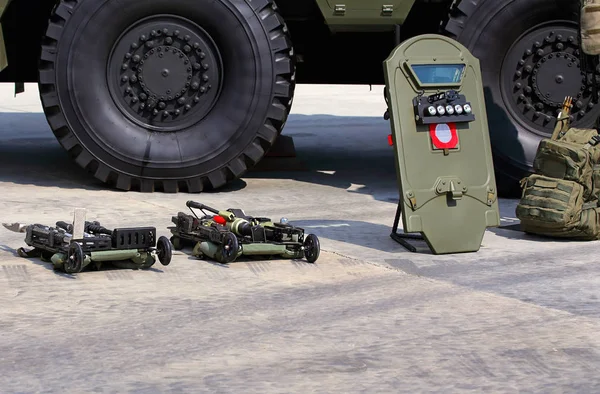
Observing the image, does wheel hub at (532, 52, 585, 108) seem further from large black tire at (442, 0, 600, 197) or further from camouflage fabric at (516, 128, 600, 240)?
camouflage fabric at (516, 128, 600, 240)

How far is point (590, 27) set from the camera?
8062 millimetres

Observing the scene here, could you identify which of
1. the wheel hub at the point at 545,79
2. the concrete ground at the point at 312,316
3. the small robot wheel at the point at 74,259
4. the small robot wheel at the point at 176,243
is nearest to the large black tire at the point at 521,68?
the wheel hub at the point at 545,79

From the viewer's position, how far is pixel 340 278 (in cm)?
666

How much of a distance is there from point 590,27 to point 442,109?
4.79ft

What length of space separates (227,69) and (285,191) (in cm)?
110

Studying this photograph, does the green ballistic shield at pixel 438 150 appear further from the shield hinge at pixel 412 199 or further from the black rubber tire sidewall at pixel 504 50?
the black rubber tire sidewall at pixel 504 50

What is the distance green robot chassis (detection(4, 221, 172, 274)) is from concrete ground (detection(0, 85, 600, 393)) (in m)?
→ 0.08

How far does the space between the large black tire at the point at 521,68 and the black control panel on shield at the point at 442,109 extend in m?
1.99

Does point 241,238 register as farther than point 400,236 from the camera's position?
No

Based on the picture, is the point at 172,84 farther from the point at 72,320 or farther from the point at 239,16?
the point at 72,320

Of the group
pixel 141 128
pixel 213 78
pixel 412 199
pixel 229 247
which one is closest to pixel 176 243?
pixel 229 247

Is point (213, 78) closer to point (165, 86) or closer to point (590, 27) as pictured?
point (165, 86)

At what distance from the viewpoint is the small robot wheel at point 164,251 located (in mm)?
6641

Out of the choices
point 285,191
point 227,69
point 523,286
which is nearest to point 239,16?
point 227,69
